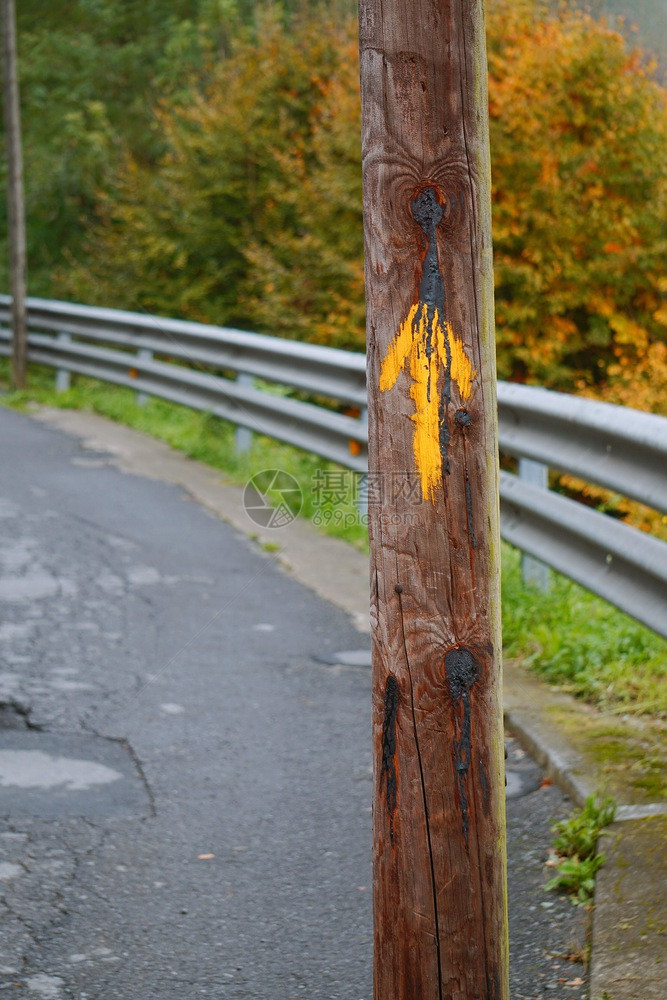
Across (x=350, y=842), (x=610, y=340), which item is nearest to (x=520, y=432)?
(x=350, y=842)

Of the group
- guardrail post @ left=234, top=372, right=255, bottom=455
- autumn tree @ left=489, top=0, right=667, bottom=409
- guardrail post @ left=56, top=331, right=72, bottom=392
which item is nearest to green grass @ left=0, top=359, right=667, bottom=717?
guardrail post @ left=234, top=372, right=255, bottom=455

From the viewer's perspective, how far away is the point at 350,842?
139 inches

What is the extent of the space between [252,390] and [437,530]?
6.54 meters

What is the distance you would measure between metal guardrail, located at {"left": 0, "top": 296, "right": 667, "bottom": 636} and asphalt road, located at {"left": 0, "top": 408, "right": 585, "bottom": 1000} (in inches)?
33.4

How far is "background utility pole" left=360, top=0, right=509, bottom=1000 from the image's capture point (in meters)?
2.14

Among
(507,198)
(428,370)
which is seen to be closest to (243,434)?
(428,370)

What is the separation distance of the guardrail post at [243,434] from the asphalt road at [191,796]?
98.2 inches

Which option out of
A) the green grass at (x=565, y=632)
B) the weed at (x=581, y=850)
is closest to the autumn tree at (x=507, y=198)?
the green grass at (x=565, y=632)

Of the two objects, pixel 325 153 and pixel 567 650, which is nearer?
pixel 567 650

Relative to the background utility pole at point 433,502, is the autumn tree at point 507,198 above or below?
above

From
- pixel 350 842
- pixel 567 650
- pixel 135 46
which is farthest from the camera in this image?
pixel 135 46

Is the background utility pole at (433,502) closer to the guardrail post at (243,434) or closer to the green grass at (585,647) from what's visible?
the green grass at (585,647)

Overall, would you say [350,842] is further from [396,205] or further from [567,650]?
[396,205]

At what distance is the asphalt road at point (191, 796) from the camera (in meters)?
2.87
